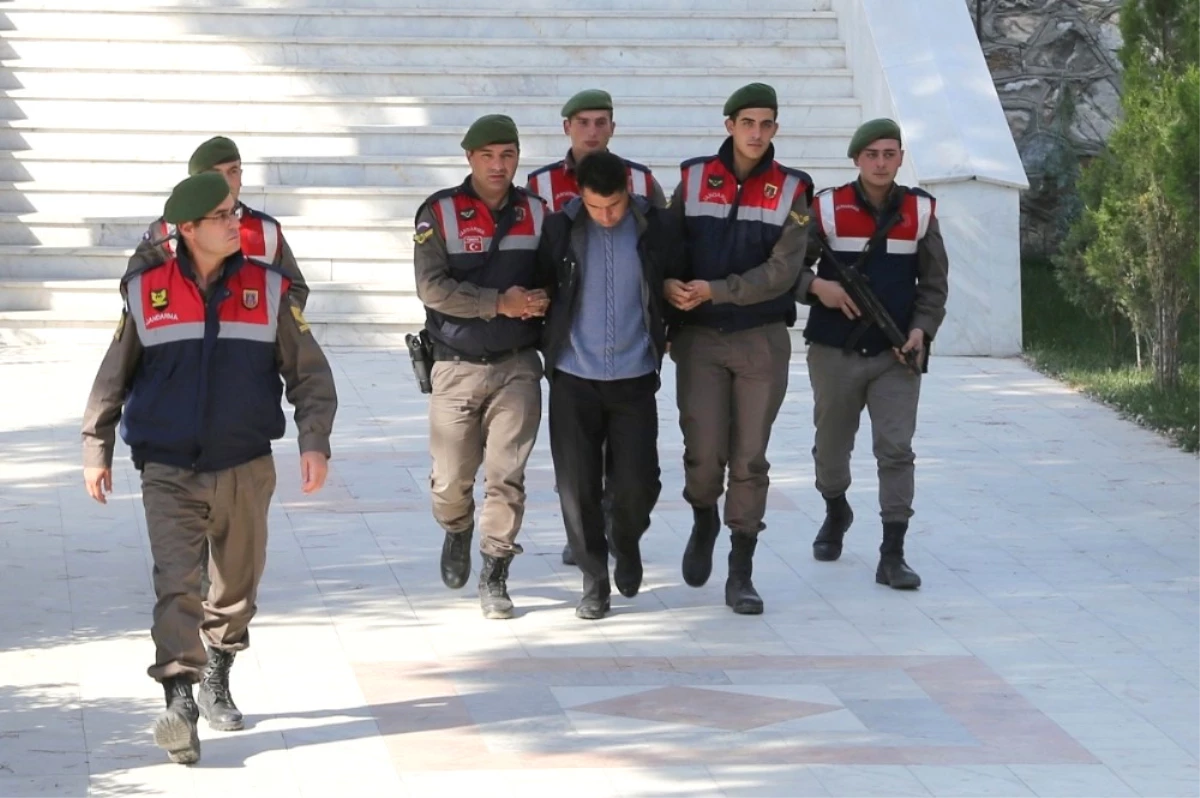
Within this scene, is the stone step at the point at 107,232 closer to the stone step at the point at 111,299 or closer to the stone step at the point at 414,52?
the stone step at the point at 111,299

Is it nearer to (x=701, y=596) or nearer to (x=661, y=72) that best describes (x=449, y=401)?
(x=701, y=596)

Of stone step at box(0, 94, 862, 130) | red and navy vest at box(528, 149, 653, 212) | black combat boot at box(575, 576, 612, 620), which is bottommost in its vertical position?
black combat boot at box(575, 576, 612, 620)

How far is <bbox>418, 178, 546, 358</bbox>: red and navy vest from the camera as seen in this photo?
312 inches

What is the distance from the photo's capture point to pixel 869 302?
8438mm

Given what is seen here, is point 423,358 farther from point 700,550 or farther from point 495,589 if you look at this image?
point 700,550

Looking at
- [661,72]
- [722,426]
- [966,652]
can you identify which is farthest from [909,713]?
[661,72]

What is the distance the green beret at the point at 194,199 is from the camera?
626cm

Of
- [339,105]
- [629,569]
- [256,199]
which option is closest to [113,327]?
[256,199]

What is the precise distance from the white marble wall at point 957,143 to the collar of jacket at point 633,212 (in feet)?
22.0

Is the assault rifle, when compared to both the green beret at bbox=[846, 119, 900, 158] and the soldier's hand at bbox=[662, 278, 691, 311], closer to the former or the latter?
the green beret at bbox=[846, 119, 900, 158]

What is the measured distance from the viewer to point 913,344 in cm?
845

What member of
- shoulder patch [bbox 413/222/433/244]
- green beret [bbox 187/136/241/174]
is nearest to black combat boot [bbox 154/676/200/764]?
shoulder patch [bbox 413/222/433/244]

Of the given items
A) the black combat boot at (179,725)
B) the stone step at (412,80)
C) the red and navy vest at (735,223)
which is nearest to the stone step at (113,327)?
the stone step at (412,80)

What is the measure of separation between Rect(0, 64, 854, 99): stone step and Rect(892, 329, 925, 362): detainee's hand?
8.38 metres
